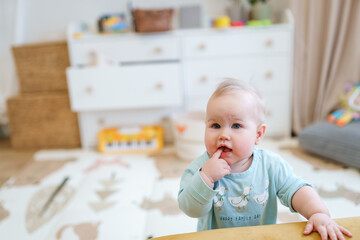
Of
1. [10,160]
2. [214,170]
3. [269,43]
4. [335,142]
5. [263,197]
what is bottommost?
[10,160]

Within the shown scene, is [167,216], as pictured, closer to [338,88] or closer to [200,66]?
[200,66]

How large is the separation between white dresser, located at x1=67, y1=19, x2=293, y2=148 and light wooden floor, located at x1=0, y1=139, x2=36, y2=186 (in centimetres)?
47

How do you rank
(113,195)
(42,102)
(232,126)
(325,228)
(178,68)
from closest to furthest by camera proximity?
1. (325,228)
2. (232,126)
3. (113,195)
4. (178,68)
5. (42,102)

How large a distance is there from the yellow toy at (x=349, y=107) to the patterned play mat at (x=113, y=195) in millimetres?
257

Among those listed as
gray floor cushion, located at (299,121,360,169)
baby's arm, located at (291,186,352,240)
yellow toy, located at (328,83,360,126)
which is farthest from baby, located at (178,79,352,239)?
yellow toy, located at (328,83,360,126)

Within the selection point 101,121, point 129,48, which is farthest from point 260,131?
point 101,121

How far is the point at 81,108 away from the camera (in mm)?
1969

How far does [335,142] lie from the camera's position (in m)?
1.58

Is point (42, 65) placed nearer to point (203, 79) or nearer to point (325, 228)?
point (203, 79)

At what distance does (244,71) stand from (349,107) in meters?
0.65

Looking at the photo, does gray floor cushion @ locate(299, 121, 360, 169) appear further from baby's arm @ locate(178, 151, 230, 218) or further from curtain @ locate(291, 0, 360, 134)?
baby's arm @ locate(178, 151, 230, 218)

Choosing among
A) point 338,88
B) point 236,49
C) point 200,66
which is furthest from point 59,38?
point 338,88

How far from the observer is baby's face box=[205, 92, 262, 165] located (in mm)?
623

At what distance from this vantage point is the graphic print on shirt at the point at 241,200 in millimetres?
669
